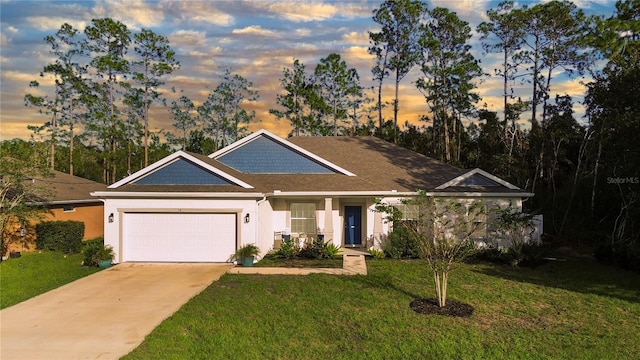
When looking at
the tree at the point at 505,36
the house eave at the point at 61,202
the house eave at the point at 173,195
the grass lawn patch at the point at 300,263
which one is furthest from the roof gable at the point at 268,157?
the tree at the point at 505,36

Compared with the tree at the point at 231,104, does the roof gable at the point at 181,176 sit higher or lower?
lower

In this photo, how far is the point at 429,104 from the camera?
37.7 metres

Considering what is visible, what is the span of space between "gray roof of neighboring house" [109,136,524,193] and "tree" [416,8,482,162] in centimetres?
1365

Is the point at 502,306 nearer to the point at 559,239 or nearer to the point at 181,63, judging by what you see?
the point at 559,239

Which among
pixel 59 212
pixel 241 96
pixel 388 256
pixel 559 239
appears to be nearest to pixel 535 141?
pixel 559 239

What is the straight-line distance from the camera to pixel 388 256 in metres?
17.2

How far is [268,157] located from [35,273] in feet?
32.7

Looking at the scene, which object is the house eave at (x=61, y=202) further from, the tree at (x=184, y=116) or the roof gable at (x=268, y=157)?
the tree at (x=184, y=116)

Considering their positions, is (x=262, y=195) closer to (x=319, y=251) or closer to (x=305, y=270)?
(x=319, y=251)

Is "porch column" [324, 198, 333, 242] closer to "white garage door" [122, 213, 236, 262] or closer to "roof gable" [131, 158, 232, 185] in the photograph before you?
"white garage door" [122, 213, 236, 262]

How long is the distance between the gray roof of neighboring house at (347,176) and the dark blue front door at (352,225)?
1481 mm

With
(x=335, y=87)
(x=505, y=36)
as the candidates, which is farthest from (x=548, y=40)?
(x=335, y=87)

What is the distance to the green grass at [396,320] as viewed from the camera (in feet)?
25.1

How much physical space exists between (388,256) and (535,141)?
49.2 ft
